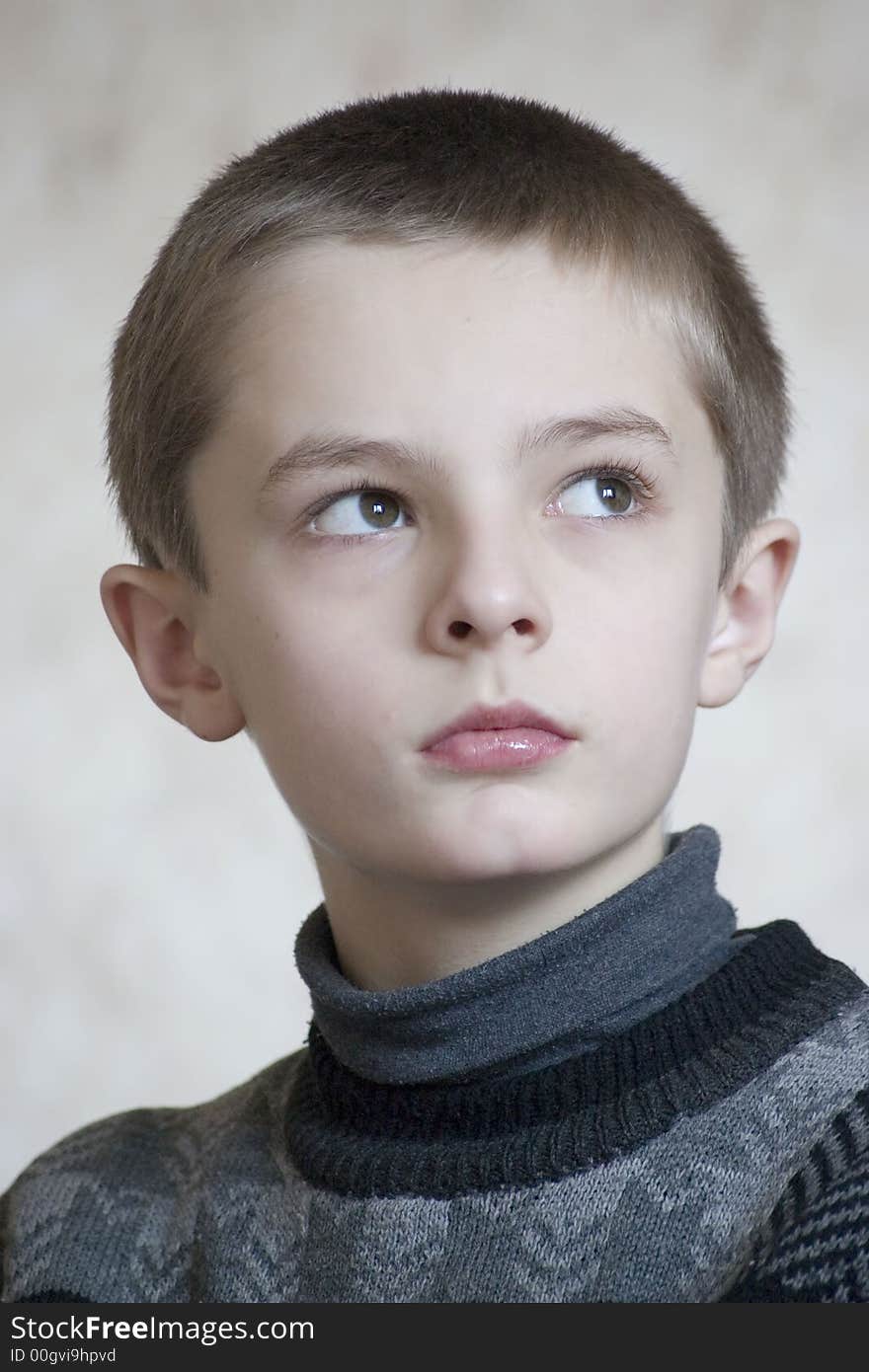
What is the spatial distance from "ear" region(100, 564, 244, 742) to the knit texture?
235 millimetres

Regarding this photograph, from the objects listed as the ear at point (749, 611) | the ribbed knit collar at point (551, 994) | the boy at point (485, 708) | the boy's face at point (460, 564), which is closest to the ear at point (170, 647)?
the boy at point (485, 708)

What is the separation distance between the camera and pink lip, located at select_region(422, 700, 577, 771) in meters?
1.12

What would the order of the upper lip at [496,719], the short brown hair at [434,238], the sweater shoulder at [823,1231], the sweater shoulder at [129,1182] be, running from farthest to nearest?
the sweater shoulder at [129,1182] < the short brown hair at [434,238] < the upper lip at [496,719] < the sweater shoulder at [823,1231]

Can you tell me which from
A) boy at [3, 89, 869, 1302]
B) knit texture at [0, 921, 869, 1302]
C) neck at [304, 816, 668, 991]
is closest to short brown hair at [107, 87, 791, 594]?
boy at [3, 89, 869, 1302]

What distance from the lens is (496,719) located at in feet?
3.68

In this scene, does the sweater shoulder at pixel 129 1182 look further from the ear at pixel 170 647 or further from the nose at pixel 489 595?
the nose at pixel 489 595

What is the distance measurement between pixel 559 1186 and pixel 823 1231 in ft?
0.57

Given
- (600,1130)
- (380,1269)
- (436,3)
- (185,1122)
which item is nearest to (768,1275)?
(600,1130)

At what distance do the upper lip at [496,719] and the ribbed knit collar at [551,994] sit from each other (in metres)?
0.15

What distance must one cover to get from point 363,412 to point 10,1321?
60 cm

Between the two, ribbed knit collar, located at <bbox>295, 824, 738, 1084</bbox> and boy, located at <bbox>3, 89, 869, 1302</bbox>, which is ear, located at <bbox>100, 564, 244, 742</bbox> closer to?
boy, located at <bbox>3, 89, 869, 1302</bbox>

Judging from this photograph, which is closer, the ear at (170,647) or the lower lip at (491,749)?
the lower lip at (491,749)

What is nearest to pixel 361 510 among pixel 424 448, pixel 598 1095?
pixel 424 448

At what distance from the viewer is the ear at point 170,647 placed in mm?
1354
